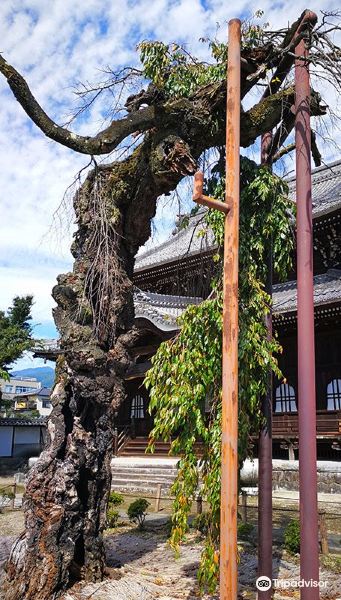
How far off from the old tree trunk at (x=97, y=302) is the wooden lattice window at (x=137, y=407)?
1417cm

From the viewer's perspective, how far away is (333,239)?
1460 cm

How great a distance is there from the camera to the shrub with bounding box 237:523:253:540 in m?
7.95

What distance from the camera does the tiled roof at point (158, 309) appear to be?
16031 millimetres

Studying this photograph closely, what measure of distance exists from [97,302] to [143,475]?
1011cm

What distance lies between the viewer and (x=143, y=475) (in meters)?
14.8

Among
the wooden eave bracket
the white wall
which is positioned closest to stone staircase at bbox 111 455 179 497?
the wooden eave bracket

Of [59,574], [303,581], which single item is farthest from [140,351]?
[303,581]

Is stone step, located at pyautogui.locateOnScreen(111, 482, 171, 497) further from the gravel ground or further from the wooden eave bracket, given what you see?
the wooden eave bracket

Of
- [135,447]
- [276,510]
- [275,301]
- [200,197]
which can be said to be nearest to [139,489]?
[135,447]

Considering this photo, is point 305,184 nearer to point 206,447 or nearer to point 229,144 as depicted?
point 229,144

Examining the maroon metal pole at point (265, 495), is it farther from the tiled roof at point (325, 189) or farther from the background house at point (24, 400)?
the background house at point (24, 400)

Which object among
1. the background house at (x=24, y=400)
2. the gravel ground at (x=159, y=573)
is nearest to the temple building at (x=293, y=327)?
the gravel ground at (x=159, y=573)

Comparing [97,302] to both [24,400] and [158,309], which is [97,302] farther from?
[24,400]

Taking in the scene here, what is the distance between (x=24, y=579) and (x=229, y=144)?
14.8 ft
